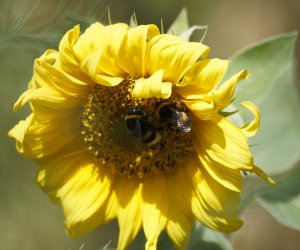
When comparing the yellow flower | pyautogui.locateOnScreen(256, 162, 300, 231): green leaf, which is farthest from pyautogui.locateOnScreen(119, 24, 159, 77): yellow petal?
pyautogui.locateOnScreen(256, 162, 300, 231): green leaf

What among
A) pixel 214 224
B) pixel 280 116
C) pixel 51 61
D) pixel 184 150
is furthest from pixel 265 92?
pixel 51 61

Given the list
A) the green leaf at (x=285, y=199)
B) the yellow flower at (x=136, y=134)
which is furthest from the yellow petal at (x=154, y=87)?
the green leaf at (x=285, y=199)

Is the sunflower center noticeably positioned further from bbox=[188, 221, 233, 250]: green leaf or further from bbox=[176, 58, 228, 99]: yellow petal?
bbox=[188, 221, 233, 250]: green leaf

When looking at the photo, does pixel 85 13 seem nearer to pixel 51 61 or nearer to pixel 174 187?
pixel 51 61

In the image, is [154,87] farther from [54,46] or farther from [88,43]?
[54,46]

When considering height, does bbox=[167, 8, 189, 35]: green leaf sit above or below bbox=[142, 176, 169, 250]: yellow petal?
above

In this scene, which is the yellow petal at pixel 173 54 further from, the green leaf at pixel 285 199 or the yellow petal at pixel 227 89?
the green leaf at pixel 285 199
